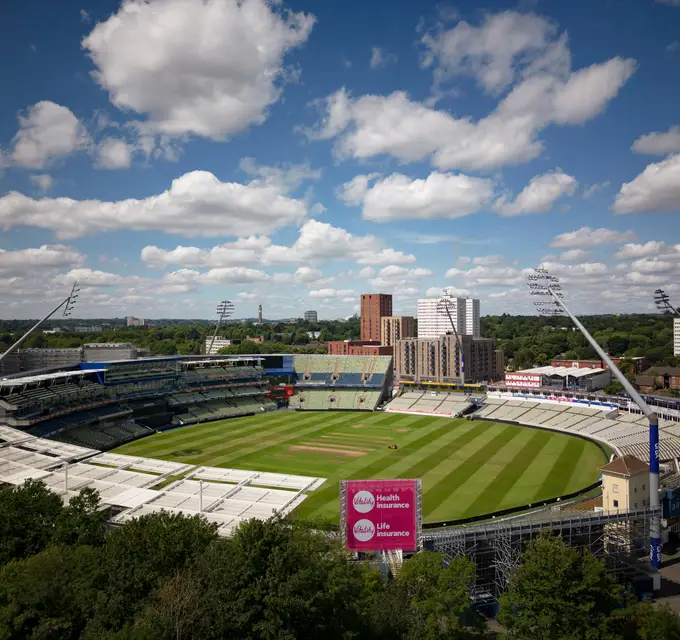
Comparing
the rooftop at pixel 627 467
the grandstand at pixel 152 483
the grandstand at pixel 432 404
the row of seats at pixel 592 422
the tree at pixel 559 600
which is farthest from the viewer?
the grandstand at pixel 432 404

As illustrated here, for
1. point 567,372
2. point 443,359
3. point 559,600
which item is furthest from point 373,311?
point 559,600

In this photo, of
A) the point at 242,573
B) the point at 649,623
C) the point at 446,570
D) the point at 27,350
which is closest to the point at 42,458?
the point at 242,573

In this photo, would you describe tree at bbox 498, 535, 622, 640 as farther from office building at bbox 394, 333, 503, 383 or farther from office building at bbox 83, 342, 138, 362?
office building at bbox 83, 342, 138, 362

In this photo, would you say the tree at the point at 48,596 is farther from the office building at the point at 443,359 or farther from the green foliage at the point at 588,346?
the green foliage at the point at 588,346

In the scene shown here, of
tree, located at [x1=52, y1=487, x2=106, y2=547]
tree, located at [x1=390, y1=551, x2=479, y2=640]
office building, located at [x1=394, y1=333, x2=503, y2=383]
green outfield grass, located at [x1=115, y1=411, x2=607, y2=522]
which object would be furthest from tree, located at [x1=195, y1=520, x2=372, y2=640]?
office building, located at [x1=394, y1=333, x2=503, y2=383]

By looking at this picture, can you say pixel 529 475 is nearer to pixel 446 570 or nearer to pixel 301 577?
pixel 446 570

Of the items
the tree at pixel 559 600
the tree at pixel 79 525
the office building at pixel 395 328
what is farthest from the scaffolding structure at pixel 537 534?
the office building at pixel 395 328

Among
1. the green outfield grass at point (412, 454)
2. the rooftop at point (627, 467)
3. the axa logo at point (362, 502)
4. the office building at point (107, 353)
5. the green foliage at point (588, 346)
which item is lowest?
the green outfield grass at point (412, 454)
